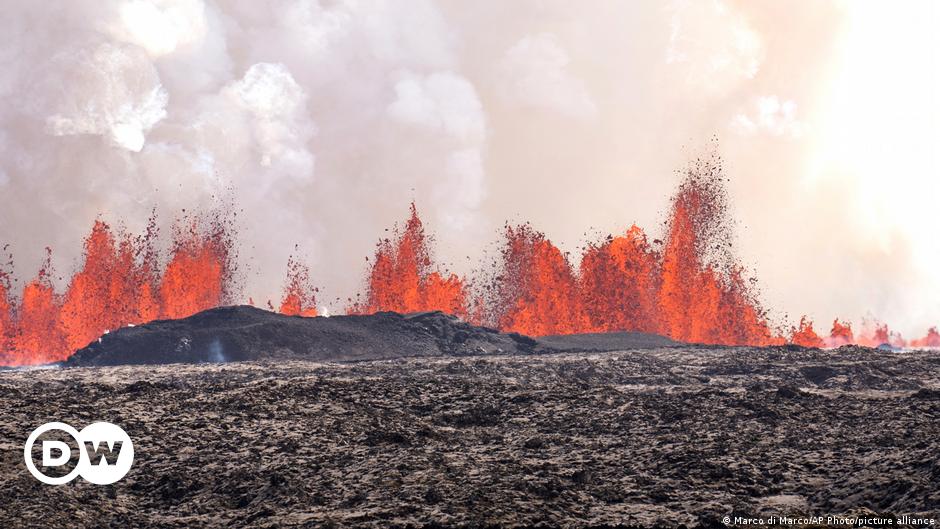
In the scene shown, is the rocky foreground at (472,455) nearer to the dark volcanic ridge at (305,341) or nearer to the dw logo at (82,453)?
the dw logo at (82,453)

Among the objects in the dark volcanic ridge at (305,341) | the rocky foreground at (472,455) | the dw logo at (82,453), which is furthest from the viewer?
the dark volcanic ridge at (305,341)

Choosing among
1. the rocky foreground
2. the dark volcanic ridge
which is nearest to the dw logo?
the rocky foreground

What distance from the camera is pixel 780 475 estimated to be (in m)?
17.4

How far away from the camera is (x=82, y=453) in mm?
18578

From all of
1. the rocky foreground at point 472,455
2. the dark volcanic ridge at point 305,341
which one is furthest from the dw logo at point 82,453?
the dark volcanic ridge at point 305,341

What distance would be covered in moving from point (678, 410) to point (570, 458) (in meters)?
5.14

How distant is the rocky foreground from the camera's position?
15336mm

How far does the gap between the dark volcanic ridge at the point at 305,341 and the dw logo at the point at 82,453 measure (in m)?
27.3

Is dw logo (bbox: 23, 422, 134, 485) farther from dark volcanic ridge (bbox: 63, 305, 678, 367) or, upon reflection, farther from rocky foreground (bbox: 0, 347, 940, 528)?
dark volcanic ridge (bbox: 63, 305, 678, 367)

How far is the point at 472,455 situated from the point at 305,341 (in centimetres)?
3184

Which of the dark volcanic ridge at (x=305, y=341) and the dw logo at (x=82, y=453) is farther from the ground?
the dark volcanic ridge at (x=305, y=341)

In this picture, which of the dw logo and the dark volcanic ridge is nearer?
the dw logo

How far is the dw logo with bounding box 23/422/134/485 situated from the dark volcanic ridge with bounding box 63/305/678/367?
1073 inches

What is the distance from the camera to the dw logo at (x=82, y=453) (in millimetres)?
17438
